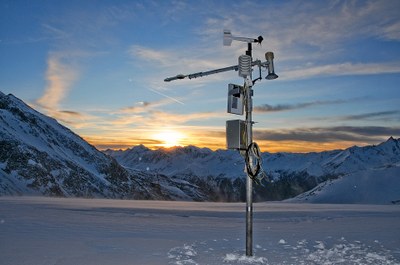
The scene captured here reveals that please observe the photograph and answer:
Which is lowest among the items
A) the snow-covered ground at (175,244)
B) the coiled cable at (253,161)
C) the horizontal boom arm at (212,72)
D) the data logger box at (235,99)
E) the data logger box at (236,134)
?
the snow-covered ground at (175,244)

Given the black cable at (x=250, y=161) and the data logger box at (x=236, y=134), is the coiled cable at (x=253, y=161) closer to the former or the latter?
the black cable at (x=250, y=161)

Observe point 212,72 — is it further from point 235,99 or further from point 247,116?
point 247,116

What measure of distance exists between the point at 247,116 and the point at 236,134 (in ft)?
2.80

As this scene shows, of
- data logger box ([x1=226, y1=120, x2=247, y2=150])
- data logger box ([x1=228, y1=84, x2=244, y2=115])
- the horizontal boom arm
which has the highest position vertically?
the horizontal boom arm

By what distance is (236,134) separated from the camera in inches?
596

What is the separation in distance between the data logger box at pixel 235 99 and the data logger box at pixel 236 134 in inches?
19.0

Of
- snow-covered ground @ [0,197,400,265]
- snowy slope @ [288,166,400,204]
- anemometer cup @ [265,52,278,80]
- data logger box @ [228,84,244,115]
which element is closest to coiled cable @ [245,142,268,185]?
data logger box @ [228,84,244,115]

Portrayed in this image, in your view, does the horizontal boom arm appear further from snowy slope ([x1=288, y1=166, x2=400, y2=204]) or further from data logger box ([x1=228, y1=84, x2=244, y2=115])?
snowy slope ([x1=288, y1=166, x2=400, y2=204])

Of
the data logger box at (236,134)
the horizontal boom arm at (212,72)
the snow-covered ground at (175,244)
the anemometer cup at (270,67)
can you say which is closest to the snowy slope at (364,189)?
the snow-covered ground at (175,244)

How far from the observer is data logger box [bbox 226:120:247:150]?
594 inches

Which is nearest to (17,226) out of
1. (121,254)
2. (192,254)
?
(121,254)

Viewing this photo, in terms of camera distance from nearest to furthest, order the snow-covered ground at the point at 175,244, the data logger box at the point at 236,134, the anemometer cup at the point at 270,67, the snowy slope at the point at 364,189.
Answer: the snow-covered ground at the point at 175,244 < the data logger box at the point at 236,134 < the anemometer cup at the point at 270,67 < the snowy slope at the point at 364,189

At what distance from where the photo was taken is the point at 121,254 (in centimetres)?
1398

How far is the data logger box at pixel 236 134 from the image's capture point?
15.1 metres
